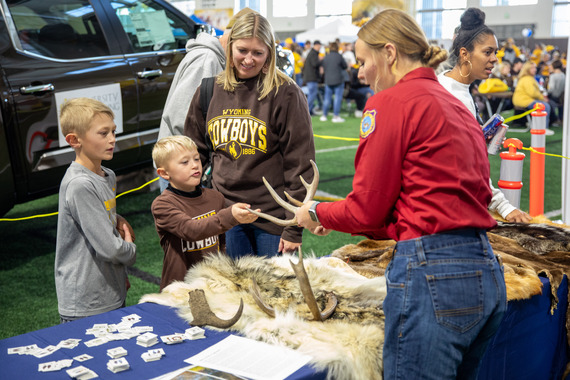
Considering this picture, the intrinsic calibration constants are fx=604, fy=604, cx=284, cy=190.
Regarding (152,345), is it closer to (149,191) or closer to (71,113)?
(71,113)

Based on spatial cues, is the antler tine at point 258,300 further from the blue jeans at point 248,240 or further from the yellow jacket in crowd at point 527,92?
the yellow jacket in crowd at point 527,92

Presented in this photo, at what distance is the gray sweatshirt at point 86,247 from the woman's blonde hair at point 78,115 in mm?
165

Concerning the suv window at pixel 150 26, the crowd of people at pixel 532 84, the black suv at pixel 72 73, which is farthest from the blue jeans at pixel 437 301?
the crowd of people at pixel 532 84

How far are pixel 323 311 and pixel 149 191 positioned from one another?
18.6ft

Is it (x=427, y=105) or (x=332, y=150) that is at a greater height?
(x=427, y=105)

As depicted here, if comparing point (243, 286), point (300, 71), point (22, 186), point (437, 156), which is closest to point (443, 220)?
point (437, 156)

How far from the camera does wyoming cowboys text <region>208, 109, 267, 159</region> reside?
A: 3.06m

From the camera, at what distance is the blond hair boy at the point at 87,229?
2.65 m

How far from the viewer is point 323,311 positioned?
2.40 meters

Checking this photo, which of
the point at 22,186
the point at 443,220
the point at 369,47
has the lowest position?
the point at 22,186

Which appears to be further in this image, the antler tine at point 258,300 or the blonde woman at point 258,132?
the blonde woman at point 258,132

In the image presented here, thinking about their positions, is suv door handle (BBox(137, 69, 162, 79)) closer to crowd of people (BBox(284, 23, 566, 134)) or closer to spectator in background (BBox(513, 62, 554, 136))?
crowd of people (BBox(284, 23, 566, 134))

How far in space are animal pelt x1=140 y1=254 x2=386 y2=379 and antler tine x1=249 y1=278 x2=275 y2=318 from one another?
0.02 m

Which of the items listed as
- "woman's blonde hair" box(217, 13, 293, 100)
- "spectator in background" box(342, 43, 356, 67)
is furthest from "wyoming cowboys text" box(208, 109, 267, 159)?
"spectator in background" box(342, 43, 356, 67)
